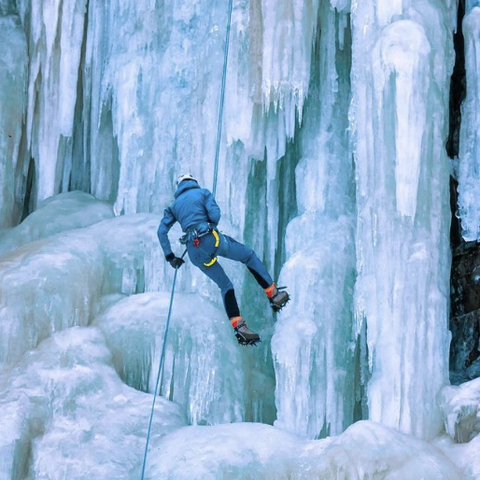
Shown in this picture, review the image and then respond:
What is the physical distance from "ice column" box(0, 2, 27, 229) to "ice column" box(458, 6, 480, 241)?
423cm

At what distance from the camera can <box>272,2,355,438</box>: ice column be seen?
8078 millimetres

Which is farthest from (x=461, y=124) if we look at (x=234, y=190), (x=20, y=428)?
(x=20, y=428)

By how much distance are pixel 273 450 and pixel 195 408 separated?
1.11 metres

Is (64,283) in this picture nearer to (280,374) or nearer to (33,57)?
(280,374)

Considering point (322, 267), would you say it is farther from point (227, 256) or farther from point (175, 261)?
point (175, 261)

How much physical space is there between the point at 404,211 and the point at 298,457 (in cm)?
188

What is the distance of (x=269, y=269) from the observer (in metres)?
9.00

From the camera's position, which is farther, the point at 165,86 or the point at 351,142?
the point at 165,86

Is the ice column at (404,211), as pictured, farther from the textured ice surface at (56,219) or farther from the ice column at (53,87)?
the ice column at (53,87)

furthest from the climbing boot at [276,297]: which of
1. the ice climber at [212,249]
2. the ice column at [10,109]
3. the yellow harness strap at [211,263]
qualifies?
the ice column at [10,109]

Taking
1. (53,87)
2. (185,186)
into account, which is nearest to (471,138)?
(185,186)

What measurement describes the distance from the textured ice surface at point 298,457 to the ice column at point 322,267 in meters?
0.70

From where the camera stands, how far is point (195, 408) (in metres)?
8.19

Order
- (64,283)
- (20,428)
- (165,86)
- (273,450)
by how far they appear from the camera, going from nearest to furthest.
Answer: (273,450) → (20,428) → (64,283) → (165,86)
